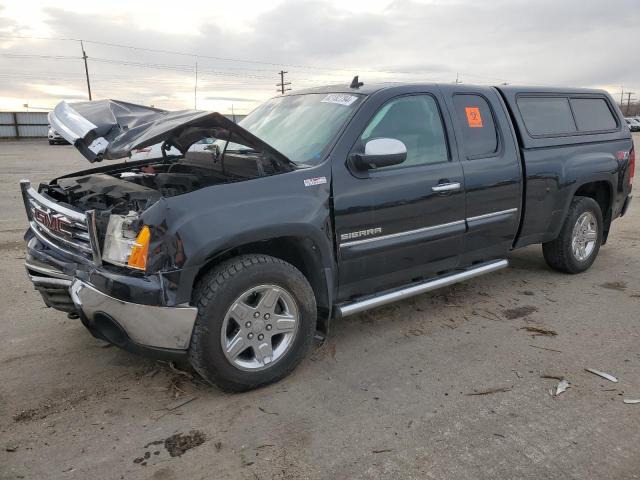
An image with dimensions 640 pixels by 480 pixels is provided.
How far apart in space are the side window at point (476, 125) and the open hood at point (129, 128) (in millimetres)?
1646

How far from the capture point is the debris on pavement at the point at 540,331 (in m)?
4.04

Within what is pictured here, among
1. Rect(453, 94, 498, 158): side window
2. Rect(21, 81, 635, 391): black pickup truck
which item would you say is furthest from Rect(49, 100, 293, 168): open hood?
Rect(453, 94, 498, 158): side window

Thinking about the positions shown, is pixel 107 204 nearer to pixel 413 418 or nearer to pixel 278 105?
pixel 278 105

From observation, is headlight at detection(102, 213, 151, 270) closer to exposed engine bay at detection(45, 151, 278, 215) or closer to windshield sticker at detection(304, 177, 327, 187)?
exposed engine bay at detection(45, 151, 278, 215)

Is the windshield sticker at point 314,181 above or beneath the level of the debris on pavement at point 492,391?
above

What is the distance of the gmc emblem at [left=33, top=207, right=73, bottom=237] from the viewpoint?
10.6 ft

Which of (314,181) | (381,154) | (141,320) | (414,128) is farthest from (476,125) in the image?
(141,320)

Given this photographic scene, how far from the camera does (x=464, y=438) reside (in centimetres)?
273

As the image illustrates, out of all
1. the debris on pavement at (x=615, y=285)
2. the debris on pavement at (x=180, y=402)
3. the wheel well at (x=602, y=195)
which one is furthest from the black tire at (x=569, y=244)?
the debris on pavement at (x=180, y=402)

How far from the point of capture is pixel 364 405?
3.06 meters

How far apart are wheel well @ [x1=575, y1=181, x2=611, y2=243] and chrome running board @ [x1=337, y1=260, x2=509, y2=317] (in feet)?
5.57

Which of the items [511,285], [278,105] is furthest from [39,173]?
[511,285]

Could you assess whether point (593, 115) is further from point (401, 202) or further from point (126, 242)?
point (126, 242)

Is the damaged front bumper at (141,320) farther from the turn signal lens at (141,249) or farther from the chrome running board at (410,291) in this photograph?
the chrome running board at (410,291)
